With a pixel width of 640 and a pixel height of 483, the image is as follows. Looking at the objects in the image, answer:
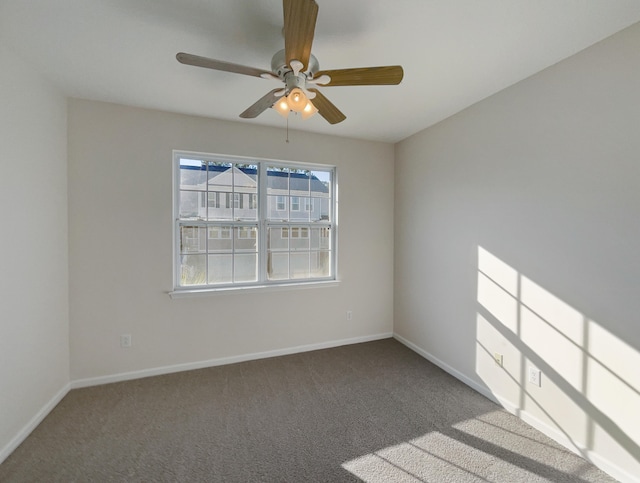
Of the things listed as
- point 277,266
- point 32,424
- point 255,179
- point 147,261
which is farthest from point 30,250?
point 277,266

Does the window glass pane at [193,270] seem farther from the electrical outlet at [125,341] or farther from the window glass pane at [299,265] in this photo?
the window glass pane at [299,265]

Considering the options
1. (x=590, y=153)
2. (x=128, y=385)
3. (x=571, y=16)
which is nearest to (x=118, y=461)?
(x=128, y=385)

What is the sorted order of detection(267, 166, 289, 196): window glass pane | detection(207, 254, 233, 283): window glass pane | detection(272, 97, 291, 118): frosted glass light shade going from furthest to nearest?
detection(267, 166, 289, 196): window glass pane → detection(207, 254, 233, 283): window glass pane → detection(272, 97, 291, 118): frosted glass light shade

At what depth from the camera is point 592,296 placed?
5.55 feet

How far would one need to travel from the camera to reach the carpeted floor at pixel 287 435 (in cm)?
161

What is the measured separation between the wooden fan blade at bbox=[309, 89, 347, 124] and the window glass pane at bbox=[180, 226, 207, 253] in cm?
179

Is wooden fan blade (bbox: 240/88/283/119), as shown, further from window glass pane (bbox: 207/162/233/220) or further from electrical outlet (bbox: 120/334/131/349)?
electrical outlet (bbox: 120/334/131/349)

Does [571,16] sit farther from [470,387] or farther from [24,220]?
[24,220]

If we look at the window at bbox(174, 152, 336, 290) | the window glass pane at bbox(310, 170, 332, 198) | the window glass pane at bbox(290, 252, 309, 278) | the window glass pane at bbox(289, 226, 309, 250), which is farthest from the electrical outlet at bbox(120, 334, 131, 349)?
the window glass pane at bbox(310, 170, 332, 198)

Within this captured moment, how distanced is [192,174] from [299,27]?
2.09 meters

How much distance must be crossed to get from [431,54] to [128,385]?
12.1 ft

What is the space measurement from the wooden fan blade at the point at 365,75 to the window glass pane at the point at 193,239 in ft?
6.71

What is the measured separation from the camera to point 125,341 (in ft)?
8.41

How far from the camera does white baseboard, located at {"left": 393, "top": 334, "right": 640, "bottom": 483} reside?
5.16ft
